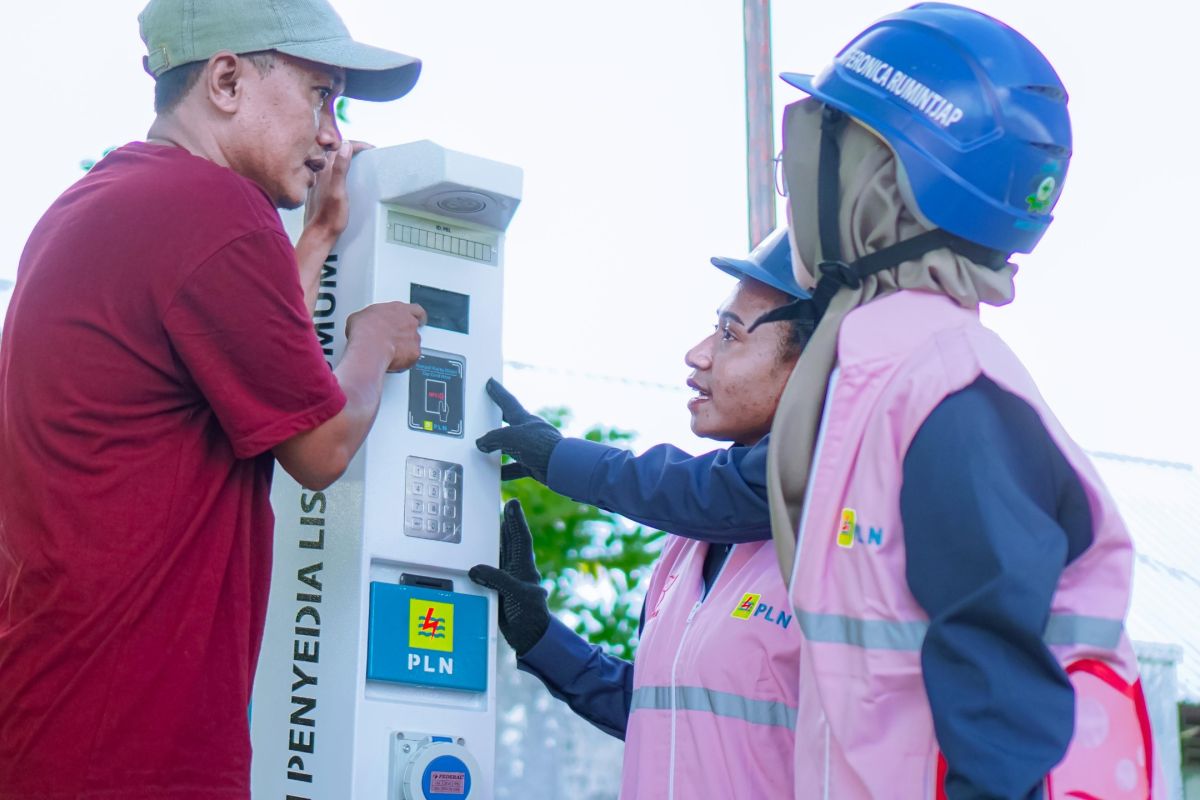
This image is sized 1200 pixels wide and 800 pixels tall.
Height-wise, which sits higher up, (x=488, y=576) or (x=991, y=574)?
(x=488, y=576)

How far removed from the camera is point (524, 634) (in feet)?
11.2

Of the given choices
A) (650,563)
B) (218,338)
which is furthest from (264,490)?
(650,563)

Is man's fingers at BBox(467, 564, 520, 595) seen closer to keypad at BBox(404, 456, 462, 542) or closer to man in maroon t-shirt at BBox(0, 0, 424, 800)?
keypad at BBox(404, 456, 462, 542)

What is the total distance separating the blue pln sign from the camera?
9.96ft

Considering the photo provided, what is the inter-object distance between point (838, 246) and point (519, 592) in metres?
1.22

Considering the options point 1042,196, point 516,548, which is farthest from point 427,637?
point 1042,196

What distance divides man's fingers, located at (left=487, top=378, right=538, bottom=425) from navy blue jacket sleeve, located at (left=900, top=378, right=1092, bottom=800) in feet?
4.19

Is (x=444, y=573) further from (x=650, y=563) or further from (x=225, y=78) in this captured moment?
(x=650, y=563)

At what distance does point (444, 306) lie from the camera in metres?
3.34

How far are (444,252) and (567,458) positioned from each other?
1.69 ft

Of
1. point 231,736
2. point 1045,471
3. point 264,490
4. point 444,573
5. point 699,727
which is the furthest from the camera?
point 444,573

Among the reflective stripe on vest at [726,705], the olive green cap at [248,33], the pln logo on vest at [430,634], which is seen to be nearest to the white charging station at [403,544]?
the pln logo on vest at [430,634]

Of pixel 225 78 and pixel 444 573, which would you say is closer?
pixel 225 78

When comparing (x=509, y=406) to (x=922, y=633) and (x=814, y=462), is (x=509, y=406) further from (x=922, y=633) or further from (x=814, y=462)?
(x=922, y=633)
